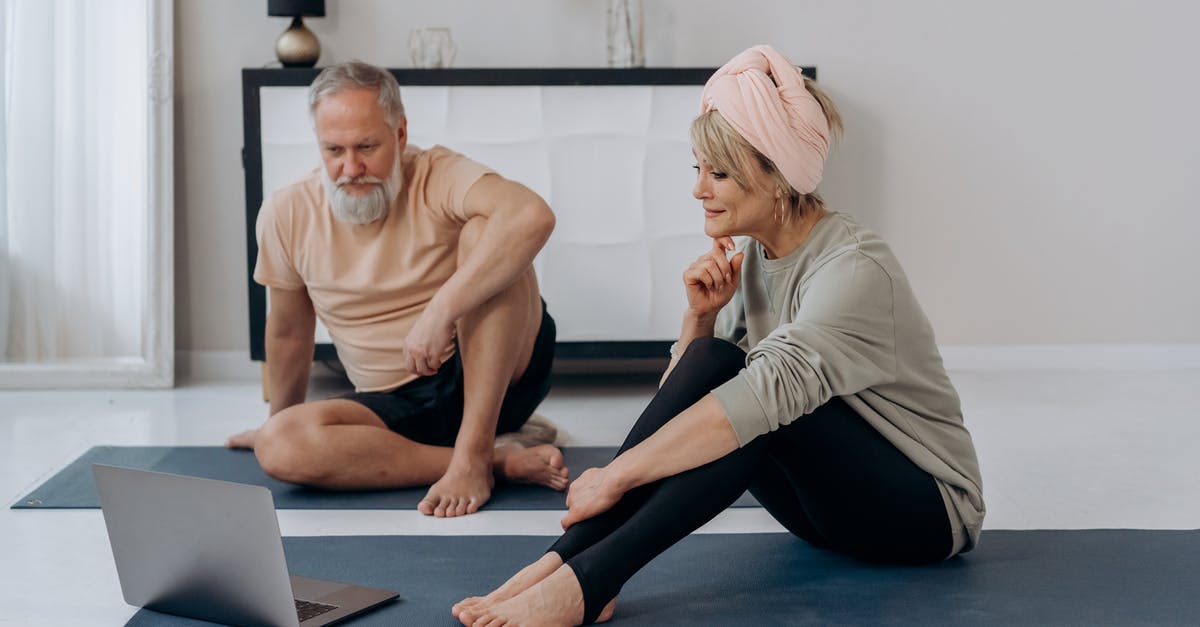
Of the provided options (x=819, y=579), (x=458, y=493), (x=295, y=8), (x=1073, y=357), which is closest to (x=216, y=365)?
(x=295, y=8)

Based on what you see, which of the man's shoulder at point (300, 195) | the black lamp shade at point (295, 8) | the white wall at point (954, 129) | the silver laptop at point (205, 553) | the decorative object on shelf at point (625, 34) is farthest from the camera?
the white wall at point (954, 129)

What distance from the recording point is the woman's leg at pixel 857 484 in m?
2.10

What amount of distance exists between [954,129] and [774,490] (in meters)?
2.71

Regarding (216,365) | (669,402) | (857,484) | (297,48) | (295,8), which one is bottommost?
(216,365)

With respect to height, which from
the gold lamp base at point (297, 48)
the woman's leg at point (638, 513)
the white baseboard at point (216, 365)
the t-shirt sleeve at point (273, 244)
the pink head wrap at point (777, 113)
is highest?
the gold lamp base at point (297, 48)

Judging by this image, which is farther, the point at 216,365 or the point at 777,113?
the point at 216,365

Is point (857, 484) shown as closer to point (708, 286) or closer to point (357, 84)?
point (708, 286)

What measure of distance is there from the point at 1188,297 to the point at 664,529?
3494 mm

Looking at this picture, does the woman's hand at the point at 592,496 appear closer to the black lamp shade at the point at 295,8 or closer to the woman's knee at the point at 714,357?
the woman's knee at the point at 714,357

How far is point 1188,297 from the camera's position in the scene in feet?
15.7

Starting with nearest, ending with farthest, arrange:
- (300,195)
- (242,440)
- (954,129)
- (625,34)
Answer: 1. (300,195)
2. (242,440)
3. (625,34)
4. (954,129)

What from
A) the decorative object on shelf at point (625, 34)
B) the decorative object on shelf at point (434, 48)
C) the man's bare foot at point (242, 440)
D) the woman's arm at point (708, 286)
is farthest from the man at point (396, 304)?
the decorative object on shelf at point (625, 34)

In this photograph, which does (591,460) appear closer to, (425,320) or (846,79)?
(425,320)

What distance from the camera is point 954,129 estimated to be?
4695 mm
